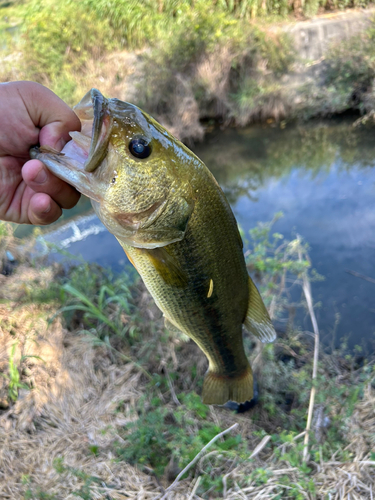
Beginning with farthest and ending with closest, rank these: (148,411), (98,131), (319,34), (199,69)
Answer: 1. (319,34)
2. (199,69)
3. (148,411)
4. (98,131)

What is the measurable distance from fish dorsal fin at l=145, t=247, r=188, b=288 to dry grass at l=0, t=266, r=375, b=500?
1.51m

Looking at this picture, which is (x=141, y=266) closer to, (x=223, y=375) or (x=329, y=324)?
(x=223, y=375)

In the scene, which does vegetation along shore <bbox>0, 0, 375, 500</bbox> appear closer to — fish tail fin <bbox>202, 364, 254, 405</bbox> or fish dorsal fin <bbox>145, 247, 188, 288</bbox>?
fish tail fin <bbox>202, 364, 254, 405</bbox>

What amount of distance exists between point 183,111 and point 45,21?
6.10m

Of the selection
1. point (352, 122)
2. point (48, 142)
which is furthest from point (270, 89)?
point (48, 142)

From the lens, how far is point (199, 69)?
317 inches

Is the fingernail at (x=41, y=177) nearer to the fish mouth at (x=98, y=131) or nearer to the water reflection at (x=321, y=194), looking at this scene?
the fish mouth at (x=98, y=131)

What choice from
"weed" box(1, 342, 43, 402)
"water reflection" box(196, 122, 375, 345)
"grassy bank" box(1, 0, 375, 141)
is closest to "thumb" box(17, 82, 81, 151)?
"weed" box(1, 342, 43, 402)

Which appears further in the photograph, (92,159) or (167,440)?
(167,440)

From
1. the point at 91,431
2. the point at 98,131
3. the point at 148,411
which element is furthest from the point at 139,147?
the point at 91,431

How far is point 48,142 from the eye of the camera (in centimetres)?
135

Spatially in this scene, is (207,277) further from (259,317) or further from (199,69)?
(199,69)

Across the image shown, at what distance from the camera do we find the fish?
46.8 inches

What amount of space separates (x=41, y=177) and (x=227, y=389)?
62.1 inches
